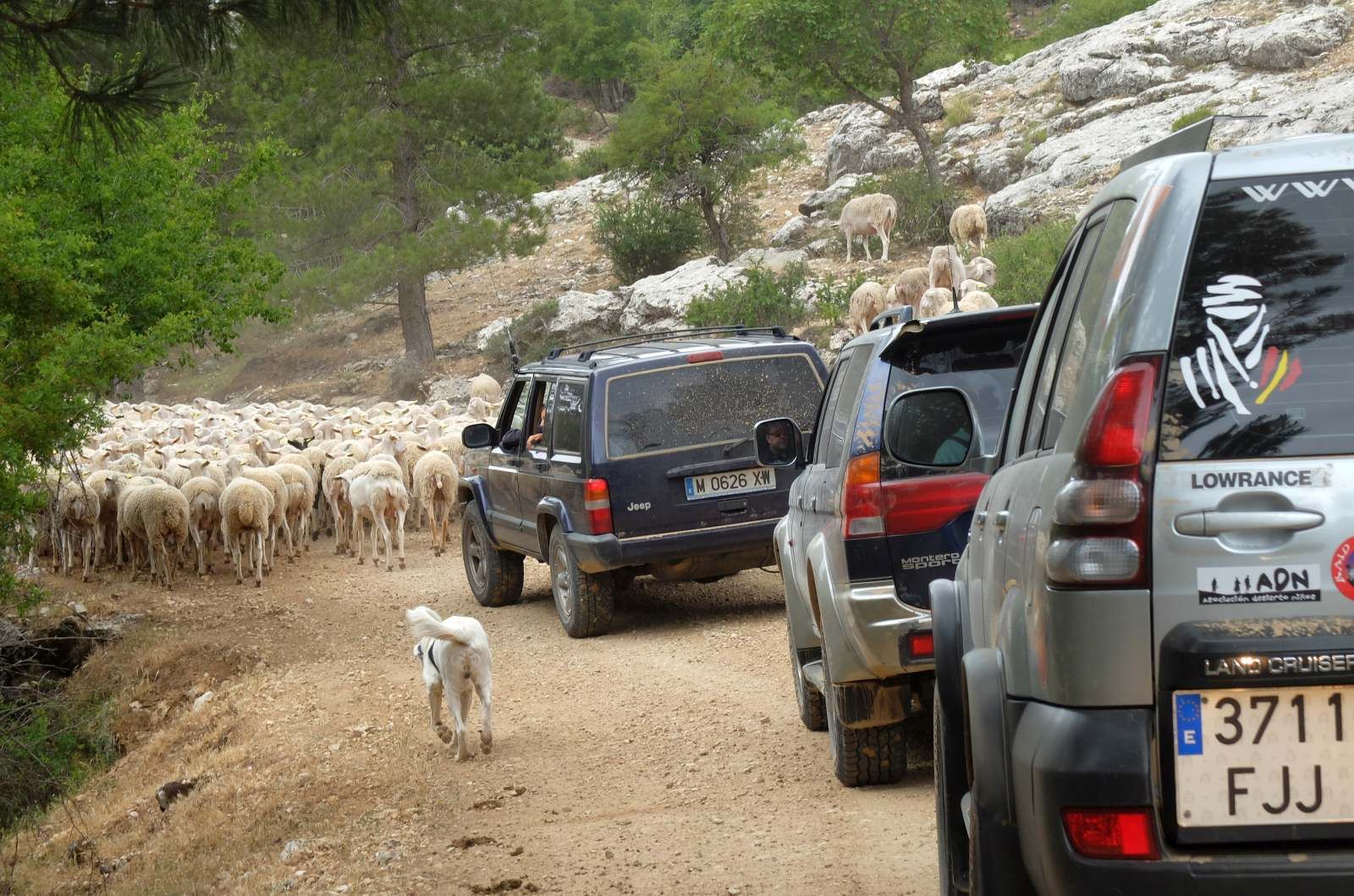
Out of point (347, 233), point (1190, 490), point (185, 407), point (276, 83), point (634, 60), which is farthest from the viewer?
point (634, 60)

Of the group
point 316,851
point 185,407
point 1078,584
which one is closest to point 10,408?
point 316,851

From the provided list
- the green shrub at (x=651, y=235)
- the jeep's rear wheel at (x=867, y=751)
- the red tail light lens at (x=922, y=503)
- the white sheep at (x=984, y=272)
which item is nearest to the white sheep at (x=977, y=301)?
the white sheep at (x=984, y=272)

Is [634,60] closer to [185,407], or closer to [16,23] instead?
[185,407]

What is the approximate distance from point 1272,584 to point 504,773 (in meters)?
6.00

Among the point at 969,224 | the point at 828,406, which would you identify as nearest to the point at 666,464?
the point at 828,406

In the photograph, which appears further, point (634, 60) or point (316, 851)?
point (634, 60)

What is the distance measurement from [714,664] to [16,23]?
5774mm

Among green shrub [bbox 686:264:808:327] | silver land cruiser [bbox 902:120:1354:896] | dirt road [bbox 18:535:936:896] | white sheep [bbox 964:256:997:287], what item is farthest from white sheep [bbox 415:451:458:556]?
silver land cruiser [bbox 902:120:1354:896]

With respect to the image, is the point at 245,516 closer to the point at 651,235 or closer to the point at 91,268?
the point at 91,268

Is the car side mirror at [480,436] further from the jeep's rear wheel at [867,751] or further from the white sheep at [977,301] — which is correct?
the white sheep at [977,301]

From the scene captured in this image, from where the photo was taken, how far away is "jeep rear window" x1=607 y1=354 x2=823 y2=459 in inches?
429

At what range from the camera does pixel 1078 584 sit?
104 inches

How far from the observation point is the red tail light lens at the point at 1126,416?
261 cm

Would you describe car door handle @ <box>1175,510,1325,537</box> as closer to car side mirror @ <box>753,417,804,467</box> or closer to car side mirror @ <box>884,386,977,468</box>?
car side mirror @ <box>884,386,977,468</box>
